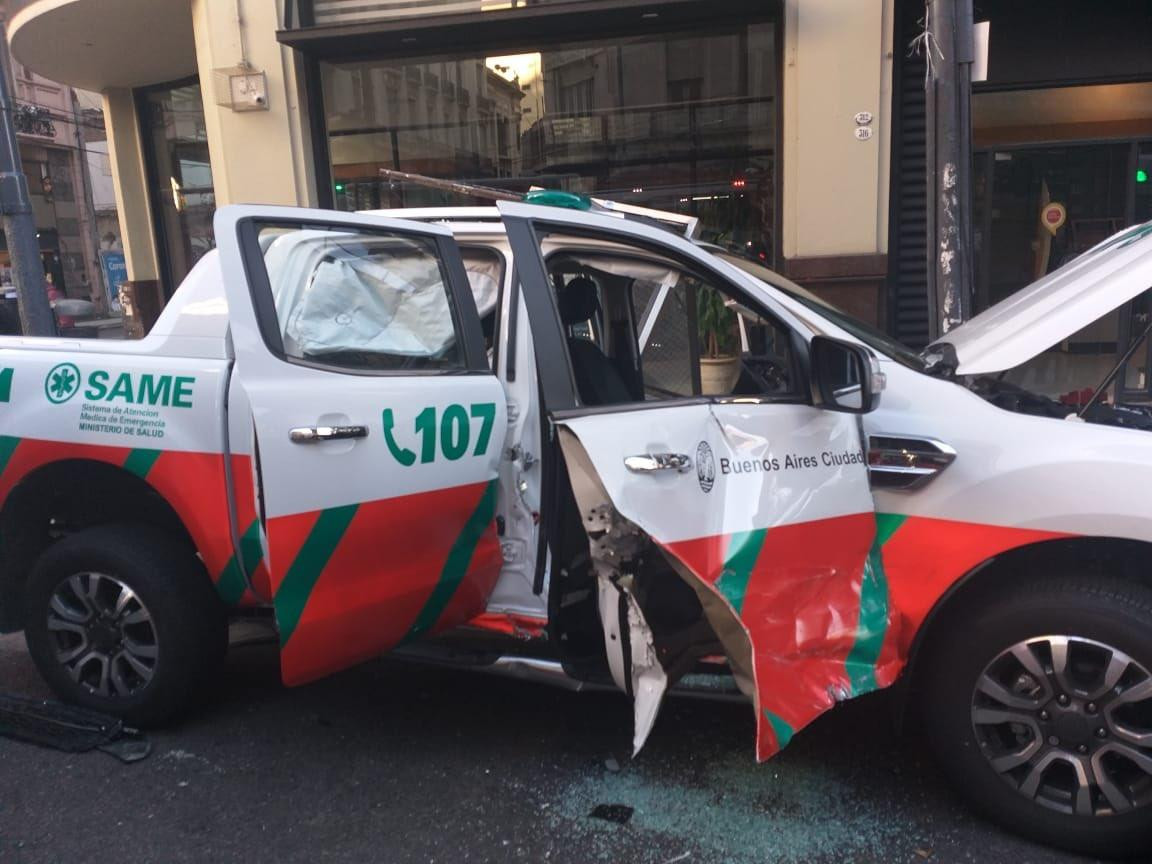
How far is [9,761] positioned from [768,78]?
8.33 m

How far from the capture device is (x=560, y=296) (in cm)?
386

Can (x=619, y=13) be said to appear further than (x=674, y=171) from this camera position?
No

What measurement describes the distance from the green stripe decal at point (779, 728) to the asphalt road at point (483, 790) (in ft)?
1.31

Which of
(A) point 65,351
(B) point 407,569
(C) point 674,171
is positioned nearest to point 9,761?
(A) point 65,351

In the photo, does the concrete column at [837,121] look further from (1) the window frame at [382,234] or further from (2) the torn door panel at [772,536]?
(2) the torn door panel at [772,536]

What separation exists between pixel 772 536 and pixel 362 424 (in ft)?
4.26

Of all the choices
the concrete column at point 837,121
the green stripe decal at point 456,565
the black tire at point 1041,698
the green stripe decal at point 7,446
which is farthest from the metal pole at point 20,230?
the black tire at point 1041,698

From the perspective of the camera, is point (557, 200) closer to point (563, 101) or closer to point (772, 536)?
point (772, 536)

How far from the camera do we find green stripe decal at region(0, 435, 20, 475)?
3582mm

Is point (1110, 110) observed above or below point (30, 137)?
below

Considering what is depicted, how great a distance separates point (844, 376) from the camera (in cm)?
288

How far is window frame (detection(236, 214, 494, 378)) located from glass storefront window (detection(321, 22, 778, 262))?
6.31 meters

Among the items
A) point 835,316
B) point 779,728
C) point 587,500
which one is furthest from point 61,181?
point 779,728

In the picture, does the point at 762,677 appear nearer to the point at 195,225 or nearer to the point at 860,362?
the point at 860,362
